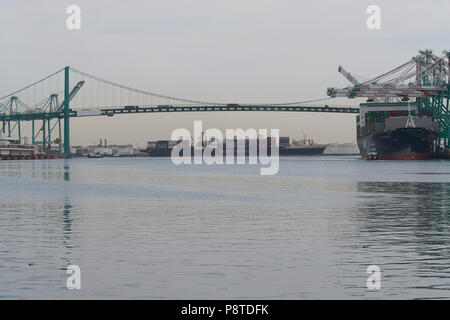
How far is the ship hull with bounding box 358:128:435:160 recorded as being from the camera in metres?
116

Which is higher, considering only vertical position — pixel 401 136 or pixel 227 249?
pixel 401 136

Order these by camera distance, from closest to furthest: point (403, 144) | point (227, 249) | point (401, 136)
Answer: point (227, 249) → point (401, 136) → point (403, 144)

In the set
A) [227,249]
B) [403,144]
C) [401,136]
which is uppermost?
[401,136]

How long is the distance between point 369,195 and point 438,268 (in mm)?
24706

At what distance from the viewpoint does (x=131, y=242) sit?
19359 mm

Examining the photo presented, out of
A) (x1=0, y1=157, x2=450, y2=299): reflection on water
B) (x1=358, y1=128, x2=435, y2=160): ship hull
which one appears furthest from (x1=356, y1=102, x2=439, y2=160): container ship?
(x1=0, y1=157, x2=450, y2=299): reflection on water

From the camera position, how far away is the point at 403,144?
118625 mm

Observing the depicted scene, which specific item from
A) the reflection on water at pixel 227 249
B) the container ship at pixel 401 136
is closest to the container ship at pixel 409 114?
the container ship at pixel 401 136

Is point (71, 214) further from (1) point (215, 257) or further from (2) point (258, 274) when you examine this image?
(2) point (258, 274)

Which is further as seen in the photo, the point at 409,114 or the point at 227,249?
the point at 409,114

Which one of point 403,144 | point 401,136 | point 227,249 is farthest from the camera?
point 403,144

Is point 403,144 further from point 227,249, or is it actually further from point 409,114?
point 227,249

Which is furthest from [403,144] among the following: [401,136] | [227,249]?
[227,249]
